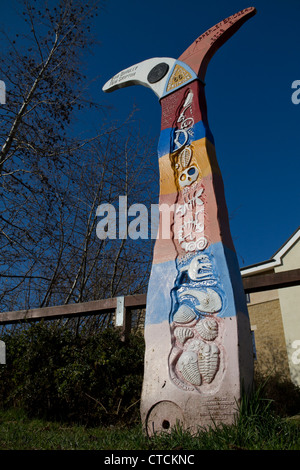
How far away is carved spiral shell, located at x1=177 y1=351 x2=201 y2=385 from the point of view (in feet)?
10.4

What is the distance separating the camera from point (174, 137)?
4461 millimetres

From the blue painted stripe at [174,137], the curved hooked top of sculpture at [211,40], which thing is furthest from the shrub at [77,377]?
the curved hooked top of sculpture at [211,40]

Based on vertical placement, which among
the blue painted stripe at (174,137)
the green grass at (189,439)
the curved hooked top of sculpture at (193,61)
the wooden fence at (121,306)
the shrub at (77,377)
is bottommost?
the green grass at (189,439)

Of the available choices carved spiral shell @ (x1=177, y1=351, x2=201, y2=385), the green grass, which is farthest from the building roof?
the green grass

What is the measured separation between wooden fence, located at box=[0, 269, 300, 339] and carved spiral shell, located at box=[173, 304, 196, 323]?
0.98 meters

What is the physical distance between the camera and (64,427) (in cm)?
382

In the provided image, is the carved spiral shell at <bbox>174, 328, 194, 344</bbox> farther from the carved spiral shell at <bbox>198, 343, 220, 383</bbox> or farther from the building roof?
the building roof

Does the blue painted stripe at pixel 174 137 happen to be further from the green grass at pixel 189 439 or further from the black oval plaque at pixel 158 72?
the green grass at pixel 189 439

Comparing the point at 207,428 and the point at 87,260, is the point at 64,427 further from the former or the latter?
the point at 87,260

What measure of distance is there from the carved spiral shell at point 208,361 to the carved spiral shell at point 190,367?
0.05 m

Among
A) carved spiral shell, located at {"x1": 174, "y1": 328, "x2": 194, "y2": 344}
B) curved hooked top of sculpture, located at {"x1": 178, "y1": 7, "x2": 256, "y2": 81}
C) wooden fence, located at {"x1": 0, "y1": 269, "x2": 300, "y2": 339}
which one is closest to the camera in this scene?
carved spiral shell, located at {"x1": 174, "y1": 328, "x2": 194, "y2": 344}

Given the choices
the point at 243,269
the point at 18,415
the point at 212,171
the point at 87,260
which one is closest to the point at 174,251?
the point at 212,171

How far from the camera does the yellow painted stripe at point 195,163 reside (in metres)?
3.94

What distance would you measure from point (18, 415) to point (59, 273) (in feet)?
12.0
